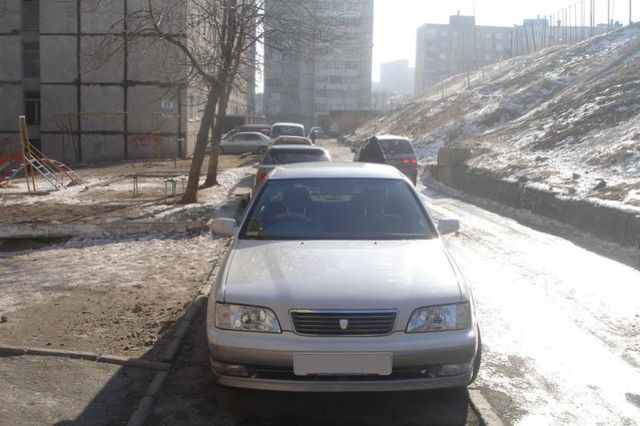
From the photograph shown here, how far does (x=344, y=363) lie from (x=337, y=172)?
2.46 metres

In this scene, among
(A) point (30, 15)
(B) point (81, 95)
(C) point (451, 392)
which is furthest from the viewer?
(A) point (30, 15)

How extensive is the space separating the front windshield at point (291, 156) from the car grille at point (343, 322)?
35.5 ft

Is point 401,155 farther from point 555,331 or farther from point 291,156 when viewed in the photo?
point 555,331

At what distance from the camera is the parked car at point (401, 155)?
856 inches

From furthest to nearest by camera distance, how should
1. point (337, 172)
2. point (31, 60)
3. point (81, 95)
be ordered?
point (31, 60)
point (81, 95)
point (337, 172)

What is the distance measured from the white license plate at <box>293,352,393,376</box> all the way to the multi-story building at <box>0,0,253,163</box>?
29707 millimetres

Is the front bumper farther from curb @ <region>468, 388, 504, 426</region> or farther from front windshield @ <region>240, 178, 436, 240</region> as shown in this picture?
front windshield @ <region>240, 178, 436, 240</region>

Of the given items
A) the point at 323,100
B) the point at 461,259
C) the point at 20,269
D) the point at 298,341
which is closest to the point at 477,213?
the point at 461,259

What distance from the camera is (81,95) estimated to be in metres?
33.9

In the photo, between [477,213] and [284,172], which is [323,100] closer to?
[477,213]

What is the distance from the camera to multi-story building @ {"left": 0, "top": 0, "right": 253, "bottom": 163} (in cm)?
3331

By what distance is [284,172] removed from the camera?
6.45 meters

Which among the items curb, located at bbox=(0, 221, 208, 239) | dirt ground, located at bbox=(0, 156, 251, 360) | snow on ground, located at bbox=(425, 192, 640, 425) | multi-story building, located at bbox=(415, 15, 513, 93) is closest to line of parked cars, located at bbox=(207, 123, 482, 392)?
snow on ground, located at bbox=(425, 192, 640, 425)

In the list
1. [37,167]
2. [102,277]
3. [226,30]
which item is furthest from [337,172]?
[37,167]
